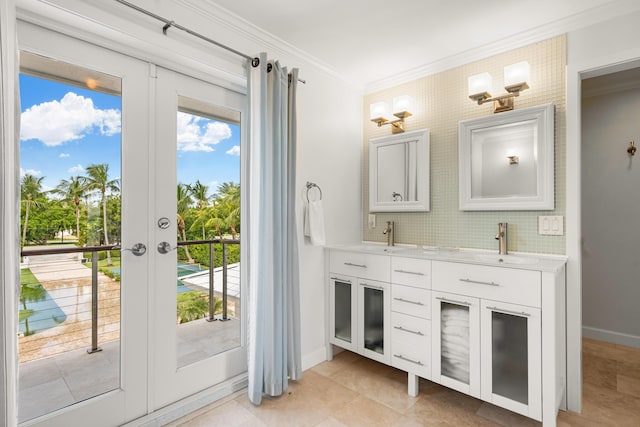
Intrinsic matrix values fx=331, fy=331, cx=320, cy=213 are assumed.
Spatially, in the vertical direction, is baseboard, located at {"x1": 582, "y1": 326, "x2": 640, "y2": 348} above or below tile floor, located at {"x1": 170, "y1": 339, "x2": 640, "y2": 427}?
above

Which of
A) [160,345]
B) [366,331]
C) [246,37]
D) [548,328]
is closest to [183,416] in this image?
[160,345]

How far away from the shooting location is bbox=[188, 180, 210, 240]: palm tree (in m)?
2.08

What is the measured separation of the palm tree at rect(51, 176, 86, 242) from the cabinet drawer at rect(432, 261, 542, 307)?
79.0 inches

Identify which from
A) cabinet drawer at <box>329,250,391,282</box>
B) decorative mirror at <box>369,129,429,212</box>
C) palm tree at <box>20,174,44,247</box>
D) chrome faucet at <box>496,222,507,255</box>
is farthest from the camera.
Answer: decorative mirror at <box>369,129,429,212</box>

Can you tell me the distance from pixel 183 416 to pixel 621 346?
11.6ft

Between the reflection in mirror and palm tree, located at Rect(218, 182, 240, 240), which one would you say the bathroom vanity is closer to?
the reflection in mirror

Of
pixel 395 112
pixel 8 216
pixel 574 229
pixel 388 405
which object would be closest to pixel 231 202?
pixel 8 216

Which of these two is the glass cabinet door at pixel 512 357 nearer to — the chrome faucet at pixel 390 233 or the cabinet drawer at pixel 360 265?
the cabinet drawer at pixel 360 265

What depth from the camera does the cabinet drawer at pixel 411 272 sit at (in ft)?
6.98

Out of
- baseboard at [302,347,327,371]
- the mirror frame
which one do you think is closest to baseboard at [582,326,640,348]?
the mirror frame

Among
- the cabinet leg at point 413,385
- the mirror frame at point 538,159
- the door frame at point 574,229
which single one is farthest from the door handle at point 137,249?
the door frame at point 574,229

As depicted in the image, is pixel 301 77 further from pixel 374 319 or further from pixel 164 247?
pixel 374 319

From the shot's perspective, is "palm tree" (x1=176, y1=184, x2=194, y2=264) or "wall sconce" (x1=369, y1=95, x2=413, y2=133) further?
"wall sconce" (x1=369, y1=95, x2=413, y2=133)

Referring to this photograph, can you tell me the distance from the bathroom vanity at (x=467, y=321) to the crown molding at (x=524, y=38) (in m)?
1.42
